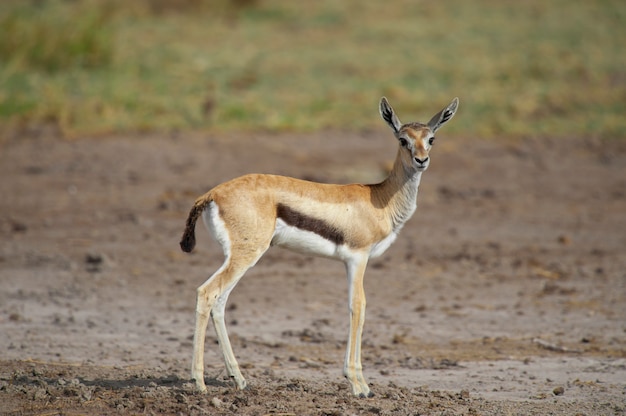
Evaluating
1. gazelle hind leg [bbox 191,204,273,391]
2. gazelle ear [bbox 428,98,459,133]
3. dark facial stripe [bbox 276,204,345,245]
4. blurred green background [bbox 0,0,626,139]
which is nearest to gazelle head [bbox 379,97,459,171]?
gazelle ear [bbox 428,98,459,133]

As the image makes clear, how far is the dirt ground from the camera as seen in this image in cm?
596

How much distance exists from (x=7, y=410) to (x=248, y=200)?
6.06 feet

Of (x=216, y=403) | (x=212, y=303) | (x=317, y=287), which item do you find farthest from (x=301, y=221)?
(x=317, y=287)

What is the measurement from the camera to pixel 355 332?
5.81 meters

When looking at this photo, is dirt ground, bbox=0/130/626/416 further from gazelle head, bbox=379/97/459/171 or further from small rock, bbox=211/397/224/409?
gazelle head, bbox=379/97/459/171

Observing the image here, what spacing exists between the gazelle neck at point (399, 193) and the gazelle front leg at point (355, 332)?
484 millimetres

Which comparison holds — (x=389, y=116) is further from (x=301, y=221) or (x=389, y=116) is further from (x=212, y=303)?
(x=212, y=303)

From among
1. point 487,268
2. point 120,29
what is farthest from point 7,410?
point 120,29

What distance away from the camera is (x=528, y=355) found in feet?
23.4

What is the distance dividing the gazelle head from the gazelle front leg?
74cm

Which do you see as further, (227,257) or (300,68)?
(300,68)

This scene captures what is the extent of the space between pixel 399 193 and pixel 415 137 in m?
0.46

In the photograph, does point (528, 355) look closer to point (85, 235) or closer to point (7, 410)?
point (7, 410)

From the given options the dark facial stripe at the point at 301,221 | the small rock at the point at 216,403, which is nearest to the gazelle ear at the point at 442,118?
the dark facial stripe at the point at 301,221
